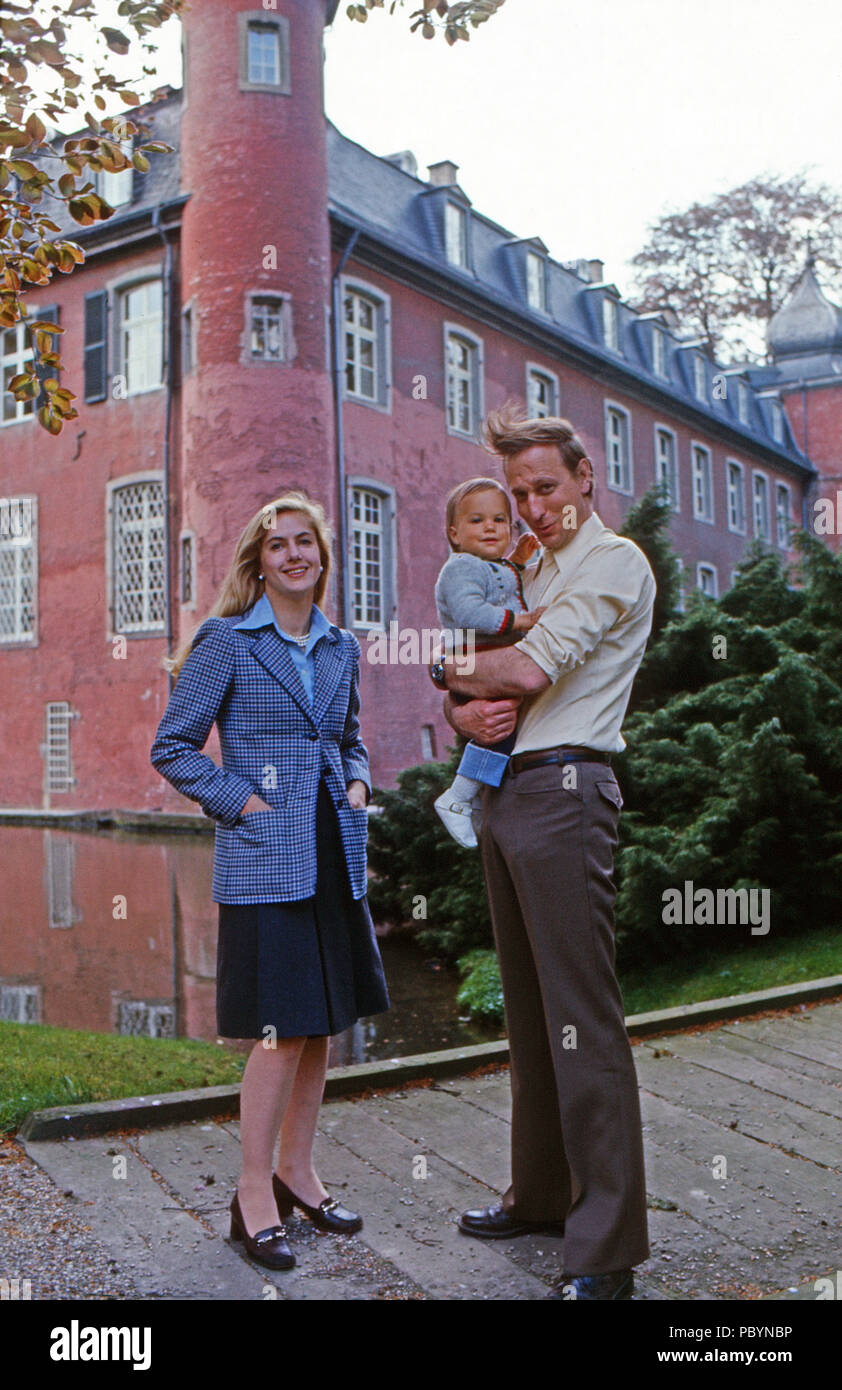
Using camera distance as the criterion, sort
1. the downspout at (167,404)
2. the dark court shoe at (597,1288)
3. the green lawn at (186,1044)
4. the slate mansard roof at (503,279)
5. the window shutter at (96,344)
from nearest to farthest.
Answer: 1. the dark court shoe at (597,1288)
2. the green lawn at (186,1044)
3. the downspout at (167,404)
4. the window shutter at (96,344)
5. the slate mansard roof at (503,279)

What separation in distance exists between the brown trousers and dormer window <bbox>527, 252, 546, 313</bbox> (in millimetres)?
27067

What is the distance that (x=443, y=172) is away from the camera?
29.0 metres

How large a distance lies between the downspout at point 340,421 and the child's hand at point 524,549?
1820cm

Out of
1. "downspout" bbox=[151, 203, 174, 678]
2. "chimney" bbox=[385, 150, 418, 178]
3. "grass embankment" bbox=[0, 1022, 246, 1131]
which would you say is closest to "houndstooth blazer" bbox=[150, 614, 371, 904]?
"grass embankment" bbox=[0, 1022, 246, 1131]

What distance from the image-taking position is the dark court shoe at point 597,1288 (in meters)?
3.12

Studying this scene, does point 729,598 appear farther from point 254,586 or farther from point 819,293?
point 819,293

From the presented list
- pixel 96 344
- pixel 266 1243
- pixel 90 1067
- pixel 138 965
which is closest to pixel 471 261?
pixel 96 344

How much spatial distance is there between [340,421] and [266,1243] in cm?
1952

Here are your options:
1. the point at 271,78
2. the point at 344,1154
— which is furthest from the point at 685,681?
the point at 271,78

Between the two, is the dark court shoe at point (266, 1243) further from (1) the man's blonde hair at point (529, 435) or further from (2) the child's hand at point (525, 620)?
(1) the man's blonde hair at point (529, 435)

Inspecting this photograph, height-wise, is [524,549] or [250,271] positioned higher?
[250,271]

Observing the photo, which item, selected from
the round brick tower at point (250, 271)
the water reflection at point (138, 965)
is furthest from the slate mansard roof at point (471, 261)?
the water reflection at point (138, 965)

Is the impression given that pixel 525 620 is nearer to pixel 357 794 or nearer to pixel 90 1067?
pixel 357 794

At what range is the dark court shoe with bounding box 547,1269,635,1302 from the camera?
10.2ft
